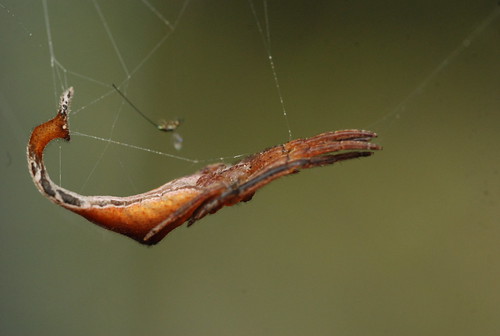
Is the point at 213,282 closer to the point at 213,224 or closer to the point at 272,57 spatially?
the point at 213,224

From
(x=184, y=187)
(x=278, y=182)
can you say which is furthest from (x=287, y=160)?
(x=278, y=182)

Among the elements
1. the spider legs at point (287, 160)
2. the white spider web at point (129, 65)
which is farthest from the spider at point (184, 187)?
the white spider web at point (129, 65)

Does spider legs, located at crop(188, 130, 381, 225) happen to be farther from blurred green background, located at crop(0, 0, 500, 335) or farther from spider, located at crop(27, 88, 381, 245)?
blurred green background, located at crop(0, 0, 500, 335)

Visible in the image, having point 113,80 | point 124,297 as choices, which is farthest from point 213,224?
point 113,80

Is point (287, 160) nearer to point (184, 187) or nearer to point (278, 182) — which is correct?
point (184, 187)

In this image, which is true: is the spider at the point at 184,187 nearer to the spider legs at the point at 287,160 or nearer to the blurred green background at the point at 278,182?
the spider legs at the point at 287,160
